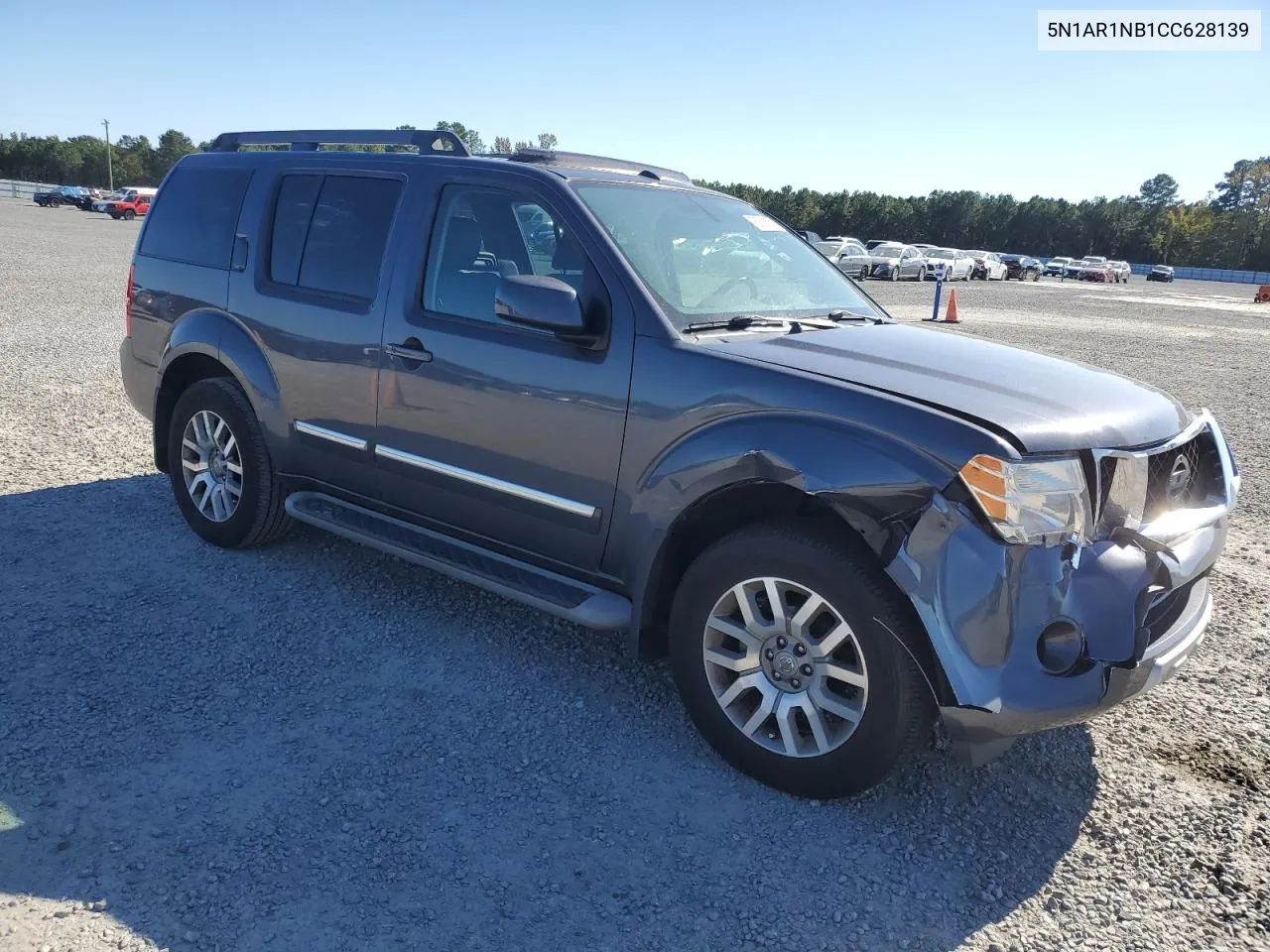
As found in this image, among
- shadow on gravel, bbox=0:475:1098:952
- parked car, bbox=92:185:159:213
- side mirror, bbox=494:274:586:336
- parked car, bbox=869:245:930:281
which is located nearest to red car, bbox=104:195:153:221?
parked car, bbox=92:185:159:213

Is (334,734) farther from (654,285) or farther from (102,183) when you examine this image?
(102,183)

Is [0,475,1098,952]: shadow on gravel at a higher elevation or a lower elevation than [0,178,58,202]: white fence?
lower

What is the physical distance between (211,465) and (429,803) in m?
2.76

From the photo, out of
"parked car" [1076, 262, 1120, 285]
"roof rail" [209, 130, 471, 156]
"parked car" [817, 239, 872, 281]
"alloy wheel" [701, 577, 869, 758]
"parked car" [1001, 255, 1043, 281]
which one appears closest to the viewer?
"alloy wheel" [701, 577, 869, 758]

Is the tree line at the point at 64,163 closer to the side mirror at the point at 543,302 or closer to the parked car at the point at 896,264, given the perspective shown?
the parked car at the point at 896,264

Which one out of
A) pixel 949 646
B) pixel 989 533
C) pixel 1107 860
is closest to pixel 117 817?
pixel 949 646

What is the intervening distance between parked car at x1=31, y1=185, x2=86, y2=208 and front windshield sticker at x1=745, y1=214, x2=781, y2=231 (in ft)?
217

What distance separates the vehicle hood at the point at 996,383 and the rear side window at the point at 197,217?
291 cm

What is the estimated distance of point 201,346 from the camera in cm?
487

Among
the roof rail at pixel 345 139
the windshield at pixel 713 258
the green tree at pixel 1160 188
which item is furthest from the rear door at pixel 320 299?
the green tree at pixel 1160 188

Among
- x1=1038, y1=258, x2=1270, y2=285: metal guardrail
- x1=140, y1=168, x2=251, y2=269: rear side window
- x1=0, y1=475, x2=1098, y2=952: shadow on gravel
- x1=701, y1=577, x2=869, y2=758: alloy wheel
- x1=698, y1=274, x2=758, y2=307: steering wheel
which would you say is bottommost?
x1=0, y1=475, x2=1098, y2=952: shadow on gravel

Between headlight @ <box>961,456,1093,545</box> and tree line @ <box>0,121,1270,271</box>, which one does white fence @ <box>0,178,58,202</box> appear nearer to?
tree line @ <box>0,121,1270,271</box>

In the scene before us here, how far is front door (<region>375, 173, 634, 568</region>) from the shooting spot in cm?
347

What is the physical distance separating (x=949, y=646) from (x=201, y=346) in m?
3.94
